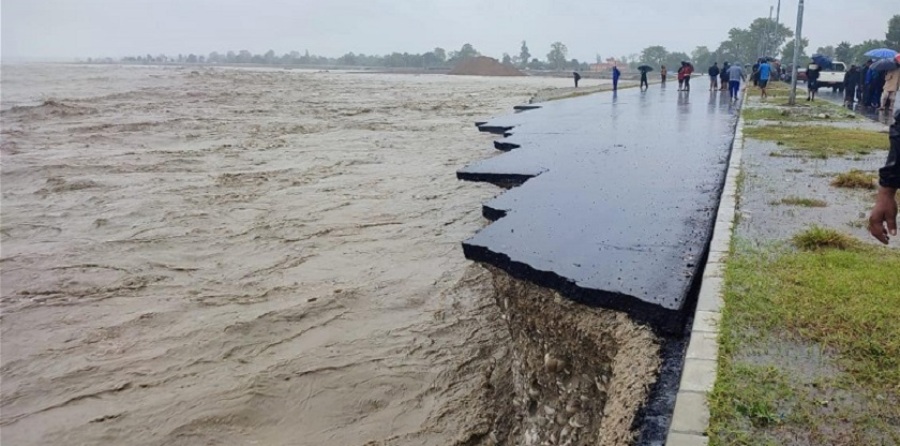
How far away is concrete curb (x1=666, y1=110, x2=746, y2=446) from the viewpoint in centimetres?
255

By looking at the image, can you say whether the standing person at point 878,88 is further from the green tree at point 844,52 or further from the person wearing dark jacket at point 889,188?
the green tree at point 844,52

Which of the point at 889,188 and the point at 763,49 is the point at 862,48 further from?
the point at 889,188

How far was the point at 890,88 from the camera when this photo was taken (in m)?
16.2

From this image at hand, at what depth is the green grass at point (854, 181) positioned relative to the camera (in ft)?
22.1

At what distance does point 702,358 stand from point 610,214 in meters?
2.85

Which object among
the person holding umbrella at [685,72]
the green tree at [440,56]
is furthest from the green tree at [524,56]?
the person holding umbrella at [685,72]

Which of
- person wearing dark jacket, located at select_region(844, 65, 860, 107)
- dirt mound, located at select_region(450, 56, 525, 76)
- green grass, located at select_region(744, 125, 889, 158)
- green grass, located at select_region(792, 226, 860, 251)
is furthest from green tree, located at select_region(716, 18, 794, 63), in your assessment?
green grass, located at select_region(792, 226, 860, 251)

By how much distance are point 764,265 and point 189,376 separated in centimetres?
433

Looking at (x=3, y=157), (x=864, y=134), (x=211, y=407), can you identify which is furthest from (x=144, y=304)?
(x=864, y=134)

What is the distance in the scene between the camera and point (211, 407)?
4.52m

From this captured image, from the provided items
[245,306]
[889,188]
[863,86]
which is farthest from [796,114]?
[245,306]

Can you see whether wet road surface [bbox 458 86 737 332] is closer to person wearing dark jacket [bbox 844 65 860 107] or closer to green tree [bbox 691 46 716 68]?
person wearing dark jacket [bbox 844 65 860 107]

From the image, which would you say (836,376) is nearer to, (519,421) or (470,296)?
(519,421)

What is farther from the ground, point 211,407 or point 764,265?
point 764,265
